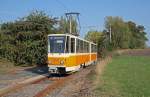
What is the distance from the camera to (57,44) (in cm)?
2862

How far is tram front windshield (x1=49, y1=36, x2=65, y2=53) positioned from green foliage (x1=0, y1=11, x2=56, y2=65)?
12455 mm

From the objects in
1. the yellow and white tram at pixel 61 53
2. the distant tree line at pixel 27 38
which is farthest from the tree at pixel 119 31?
the yellow and white tram at pixel 61 53

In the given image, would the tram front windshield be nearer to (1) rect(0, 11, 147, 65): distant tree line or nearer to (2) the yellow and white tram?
(2) the yellow and white tram

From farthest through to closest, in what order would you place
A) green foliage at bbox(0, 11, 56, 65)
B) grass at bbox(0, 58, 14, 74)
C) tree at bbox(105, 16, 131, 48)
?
1. tree at bbox(105, 16, 131, 48)
2. green foliage at bbox(0, 11, 56, 65)
3. grass at bbox(0, 58, 14, 74)

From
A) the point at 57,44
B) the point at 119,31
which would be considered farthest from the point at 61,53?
the point at 119,31

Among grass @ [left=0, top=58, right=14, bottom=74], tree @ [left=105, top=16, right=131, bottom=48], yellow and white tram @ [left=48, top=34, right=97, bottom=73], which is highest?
tree @ [left=105, top=16, right=131, bottom=48]

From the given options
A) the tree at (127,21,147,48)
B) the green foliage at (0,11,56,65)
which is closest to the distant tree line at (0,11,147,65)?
the green foliage at (0,11,56,65)

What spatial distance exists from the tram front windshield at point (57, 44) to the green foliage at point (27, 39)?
40.9 ft

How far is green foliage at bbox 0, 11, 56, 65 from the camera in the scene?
1633 inches

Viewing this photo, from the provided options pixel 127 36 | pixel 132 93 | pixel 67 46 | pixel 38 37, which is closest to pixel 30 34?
pixel 38 37

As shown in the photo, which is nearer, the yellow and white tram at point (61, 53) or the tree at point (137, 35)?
the yellow and white tram at point (61, 53)

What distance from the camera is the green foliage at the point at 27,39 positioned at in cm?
4147

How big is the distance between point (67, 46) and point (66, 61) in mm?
1089

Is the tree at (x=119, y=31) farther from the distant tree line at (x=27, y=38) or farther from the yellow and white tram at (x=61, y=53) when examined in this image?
the yellow and white tram at (x=61, y=53)
